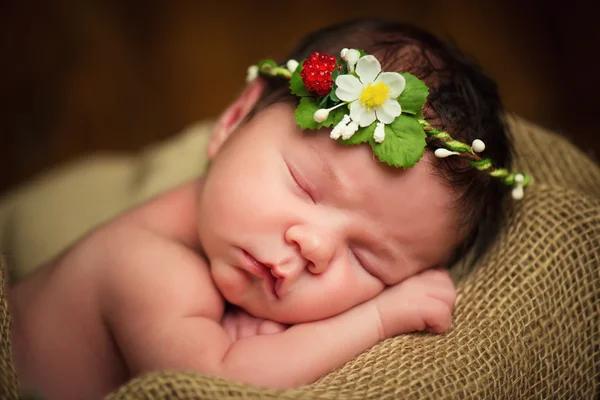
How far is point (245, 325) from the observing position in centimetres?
115

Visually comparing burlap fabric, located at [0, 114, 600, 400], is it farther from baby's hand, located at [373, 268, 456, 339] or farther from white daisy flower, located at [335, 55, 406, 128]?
white daisy flower, located at [335, 55, 406, 128]

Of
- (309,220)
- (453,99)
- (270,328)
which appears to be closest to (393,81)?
(453,99)

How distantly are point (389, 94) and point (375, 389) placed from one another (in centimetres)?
46

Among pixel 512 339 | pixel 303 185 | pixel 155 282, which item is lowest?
pixel 512 339

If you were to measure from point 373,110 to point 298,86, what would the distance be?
5.7 inches

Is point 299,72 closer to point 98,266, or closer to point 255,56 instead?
point 98,266

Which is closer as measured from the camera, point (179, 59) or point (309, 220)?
point (309, 220)

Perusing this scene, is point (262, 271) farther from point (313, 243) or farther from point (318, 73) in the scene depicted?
point (318, 73)

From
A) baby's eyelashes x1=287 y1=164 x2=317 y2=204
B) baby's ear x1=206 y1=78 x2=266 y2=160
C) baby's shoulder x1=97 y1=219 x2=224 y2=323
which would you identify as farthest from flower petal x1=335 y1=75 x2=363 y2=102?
baby's shoulder x1=97 y1=219 x2=224 y2=323

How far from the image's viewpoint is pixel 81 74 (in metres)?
2.46

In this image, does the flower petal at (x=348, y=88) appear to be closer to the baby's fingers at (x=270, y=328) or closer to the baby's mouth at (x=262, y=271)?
the baby's mouth at (x=262, y=271)

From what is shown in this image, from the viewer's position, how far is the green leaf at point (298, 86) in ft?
3.50

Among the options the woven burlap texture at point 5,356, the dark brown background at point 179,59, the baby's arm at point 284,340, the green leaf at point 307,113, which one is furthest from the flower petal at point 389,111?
the dark brown background at point 179,59

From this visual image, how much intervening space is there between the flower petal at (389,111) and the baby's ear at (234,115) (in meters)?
0.32
